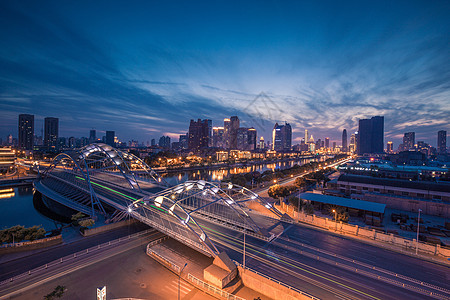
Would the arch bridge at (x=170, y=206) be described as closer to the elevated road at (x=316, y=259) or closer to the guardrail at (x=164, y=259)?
the elevated road at (x=316, y=259)

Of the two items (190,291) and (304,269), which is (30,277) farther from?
(304,269)

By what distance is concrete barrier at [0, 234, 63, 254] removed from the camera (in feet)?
77.7

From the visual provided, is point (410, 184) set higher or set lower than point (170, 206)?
higher

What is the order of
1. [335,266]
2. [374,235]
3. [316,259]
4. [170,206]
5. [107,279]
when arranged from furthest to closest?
[170,206] → [374,235] → [316,259] → [335,266] → [107,279]

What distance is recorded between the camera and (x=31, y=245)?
80.3 ft

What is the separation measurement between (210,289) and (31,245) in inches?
926

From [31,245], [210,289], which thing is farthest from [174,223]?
[31,245]

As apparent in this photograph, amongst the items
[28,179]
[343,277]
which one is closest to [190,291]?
[343,277]

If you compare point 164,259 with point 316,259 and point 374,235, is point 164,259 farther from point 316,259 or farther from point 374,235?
point 374,235

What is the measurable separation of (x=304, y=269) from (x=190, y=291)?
11.4 metres

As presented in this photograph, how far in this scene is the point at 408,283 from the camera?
18.4m

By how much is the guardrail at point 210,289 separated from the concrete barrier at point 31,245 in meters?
19.4

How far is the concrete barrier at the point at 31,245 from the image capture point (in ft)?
77.7

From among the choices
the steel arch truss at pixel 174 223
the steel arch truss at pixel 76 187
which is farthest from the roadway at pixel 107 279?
the steel arch truss at pixel 76 187
